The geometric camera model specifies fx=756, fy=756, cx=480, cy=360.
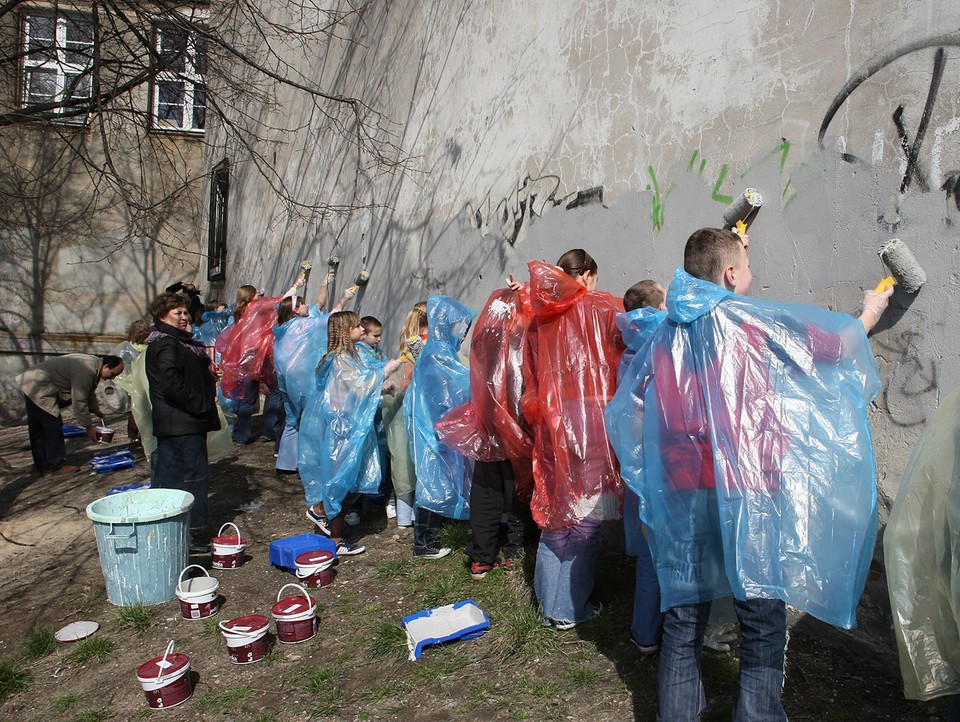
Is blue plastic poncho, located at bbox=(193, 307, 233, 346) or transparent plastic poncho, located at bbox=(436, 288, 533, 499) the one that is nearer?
transparent plastic poncho, located at bbox=(436, 288, 533, 499)

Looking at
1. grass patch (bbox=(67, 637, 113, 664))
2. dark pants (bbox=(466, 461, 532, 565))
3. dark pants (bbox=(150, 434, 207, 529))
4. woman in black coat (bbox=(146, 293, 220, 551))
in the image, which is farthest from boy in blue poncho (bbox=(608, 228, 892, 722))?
dark pants (bbox=(150, 434, 207, 529))

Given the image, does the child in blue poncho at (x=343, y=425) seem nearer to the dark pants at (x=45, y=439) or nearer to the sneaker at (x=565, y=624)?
the sneaker at (x=565, y=624)

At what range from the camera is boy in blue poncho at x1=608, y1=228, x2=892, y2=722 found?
205 centimetres

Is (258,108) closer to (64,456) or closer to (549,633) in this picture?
(64,456)

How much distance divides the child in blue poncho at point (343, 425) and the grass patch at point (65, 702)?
1.53m

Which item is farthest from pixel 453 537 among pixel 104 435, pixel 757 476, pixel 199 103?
pixel 104 435

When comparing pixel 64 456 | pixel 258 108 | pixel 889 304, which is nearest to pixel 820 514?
pixel 889 304

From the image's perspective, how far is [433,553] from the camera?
422cm

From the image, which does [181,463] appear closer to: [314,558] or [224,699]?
[314,558]

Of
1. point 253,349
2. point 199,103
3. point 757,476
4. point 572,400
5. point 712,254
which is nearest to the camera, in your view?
point 757,476

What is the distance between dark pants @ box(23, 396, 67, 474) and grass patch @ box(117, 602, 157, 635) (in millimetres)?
3630

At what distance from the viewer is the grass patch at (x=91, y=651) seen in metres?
3.50

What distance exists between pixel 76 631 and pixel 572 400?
9.00 feet

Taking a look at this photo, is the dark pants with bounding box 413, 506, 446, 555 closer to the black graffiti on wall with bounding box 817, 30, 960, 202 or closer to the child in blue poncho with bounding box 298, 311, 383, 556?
the child in blue poncho with bounding box 298, 311, 383, 556
